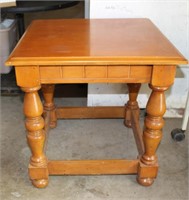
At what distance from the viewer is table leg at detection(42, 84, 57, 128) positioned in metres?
1.39

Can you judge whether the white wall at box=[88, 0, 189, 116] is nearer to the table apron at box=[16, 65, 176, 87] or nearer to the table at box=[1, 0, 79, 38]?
the table at box=[1, 0, 79, 38]

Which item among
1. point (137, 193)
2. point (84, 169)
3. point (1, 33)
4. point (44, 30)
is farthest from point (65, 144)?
point (1, 33)

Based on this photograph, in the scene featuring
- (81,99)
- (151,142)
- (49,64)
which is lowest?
(81,99)

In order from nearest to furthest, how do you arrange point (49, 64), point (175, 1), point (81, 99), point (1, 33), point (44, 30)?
point (49, 64) → point (44, 30) → point (175, 1) → point (1, 33) → point (81, 99)

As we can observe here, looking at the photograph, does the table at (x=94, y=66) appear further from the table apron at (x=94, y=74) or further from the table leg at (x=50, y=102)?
the table leg at (x=50, y=102)

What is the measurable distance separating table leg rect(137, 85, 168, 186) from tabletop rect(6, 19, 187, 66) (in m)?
0.13

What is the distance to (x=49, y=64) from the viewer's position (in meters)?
0.86

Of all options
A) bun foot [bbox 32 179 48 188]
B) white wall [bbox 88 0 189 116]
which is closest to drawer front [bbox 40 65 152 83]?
bun foot [bbox 32 179 48 188]

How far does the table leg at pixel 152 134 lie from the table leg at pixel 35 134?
1.22 ft

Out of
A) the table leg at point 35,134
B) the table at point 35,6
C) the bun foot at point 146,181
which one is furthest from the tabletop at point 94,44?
the bun foot at point 146,181

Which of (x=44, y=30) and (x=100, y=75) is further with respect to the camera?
(x=44, y=30)

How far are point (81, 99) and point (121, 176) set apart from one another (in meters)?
0.72

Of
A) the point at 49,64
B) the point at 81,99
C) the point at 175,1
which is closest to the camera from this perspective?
the point at 49,64

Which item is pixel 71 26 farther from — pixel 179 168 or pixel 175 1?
pixel 179 168
